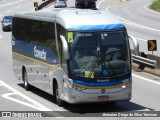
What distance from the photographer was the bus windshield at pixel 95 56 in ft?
53.4

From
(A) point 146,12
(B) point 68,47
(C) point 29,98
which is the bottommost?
(A) point 146,12

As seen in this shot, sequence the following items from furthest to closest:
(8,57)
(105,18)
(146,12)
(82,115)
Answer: (146,12) < (8,57) < (105,18) < (82,115)

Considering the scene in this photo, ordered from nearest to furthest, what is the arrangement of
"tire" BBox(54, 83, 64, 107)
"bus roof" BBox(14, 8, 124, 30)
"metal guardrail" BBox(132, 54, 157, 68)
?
"bus roof" BBox(14, 8, 124, 30) → "tire" BBox(54, 83, 64, 107) → "metal guardrail" BBox(132, 54, 157, 68)

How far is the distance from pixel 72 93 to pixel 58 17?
2675 millimetres

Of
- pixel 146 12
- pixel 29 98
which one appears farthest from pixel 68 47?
pixel 146 12

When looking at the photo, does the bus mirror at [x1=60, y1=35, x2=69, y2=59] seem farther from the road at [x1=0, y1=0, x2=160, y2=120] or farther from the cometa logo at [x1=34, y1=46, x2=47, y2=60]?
the cometa logo at [x1=34, y1=46, x2=47, y2=60]

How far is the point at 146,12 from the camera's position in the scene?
7119 cm

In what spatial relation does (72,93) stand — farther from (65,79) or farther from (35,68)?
(35,68)

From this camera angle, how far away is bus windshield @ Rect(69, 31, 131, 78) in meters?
16.3

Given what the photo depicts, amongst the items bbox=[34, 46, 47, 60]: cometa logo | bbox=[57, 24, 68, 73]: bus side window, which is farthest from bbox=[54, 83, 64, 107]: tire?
bbox=[34, 46, 47, 60]: cometa logo

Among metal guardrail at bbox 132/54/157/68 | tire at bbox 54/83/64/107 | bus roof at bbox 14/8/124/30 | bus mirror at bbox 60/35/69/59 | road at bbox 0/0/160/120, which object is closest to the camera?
bus mirror at bbox 60/35/69/59

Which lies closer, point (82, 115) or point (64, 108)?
point (82, 115)

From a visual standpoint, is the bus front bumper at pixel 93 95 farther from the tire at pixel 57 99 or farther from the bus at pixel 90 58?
the tire at pixel 57 99

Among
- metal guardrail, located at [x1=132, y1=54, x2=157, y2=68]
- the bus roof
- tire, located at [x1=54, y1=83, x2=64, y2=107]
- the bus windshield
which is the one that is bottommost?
metal guardrail, located at [x1=132, y1=54, x2=157, y2=68]
